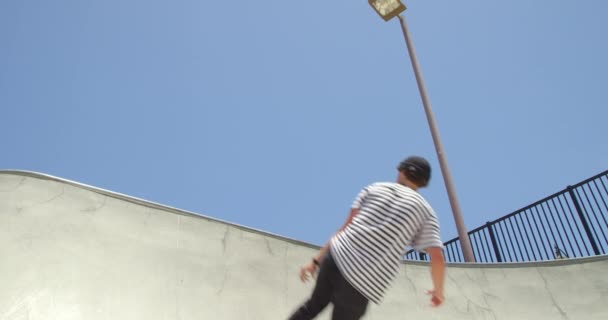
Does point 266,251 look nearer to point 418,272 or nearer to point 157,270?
point 157,270

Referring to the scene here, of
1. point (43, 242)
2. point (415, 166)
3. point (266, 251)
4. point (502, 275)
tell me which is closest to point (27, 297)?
point (43, 242)

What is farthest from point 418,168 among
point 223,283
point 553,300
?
point 553,300

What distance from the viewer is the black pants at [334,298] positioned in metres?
1.57

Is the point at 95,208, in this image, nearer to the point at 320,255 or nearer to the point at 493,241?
the point at 320,255

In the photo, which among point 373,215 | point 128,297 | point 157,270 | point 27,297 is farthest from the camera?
Answer: point 157,270

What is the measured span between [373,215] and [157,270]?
2.09 m

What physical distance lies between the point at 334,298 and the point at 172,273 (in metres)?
1.91

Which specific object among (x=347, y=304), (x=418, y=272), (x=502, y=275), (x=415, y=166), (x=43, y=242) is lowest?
(x=43, y=242)

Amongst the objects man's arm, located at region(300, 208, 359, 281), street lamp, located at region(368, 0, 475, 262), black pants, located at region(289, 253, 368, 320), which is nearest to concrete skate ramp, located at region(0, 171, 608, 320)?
street lamp, located at region(368, 0, 475, 262)

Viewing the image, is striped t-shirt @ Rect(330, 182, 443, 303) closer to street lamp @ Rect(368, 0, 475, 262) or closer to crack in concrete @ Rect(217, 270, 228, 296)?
crack in concrete @ Rect(217, 270, 228, 296)

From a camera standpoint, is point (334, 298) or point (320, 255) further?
point (320, 255)

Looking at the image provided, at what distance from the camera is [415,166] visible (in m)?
1.90

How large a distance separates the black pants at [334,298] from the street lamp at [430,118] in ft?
12.5

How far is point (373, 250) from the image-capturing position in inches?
64.3
